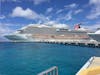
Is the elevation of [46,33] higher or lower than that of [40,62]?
higher

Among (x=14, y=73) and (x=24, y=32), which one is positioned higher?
(x=24, y=32)

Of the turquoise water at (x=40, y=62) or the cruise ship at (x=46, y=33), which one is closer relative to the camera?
the turquoise water at (x=40, y=62)

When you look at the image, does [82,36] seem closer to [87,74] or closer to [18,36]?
[18,36]

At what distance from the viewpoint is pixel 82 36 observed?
61969 millimetres

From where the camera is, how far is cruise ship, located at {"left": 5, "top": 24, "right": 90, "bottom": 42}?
59688mm

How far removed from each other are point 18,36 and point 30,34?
4005 mm

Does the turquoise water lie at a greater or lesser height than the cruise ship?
lesser

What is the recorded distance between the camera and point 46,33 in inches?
2506

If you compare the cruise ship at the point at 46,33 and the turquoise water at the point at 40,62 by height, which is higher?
the cruise ship at the point at 46,33

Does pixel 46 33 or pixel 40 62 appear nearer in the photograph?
pixel 40 62

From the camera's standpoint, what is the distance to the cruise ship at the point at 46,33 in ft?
196

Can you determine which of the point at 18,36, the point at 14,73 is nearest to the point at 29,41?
the point at 18,36

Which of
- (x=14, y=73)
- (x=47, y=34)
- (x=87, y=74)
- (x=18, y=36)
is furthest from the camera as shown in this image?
(x=47, y=34)

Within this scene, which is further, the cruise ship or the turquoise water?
the cruise ship
